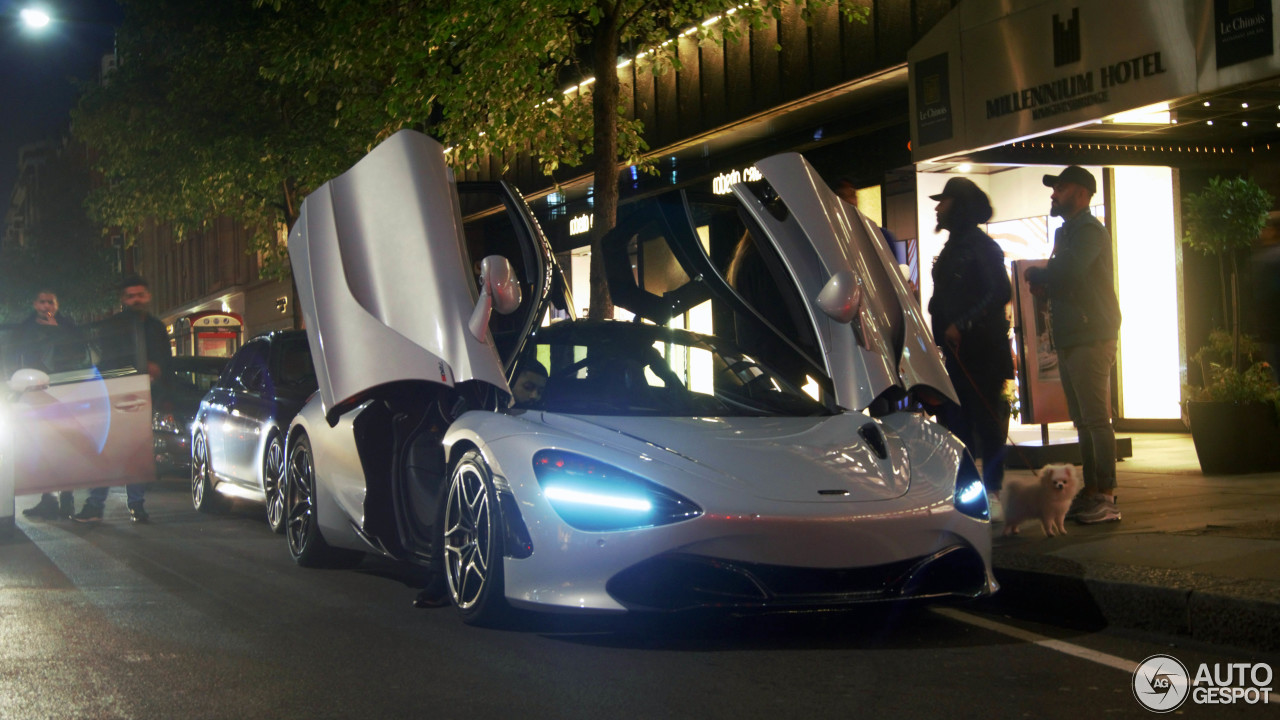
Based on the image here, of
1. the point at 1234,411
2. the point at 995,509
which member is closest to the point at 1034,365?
the point at 1234,411

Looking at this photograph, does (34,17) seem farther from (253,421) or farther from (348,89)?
(253,421)

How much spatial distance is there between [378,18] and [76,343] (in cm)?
451

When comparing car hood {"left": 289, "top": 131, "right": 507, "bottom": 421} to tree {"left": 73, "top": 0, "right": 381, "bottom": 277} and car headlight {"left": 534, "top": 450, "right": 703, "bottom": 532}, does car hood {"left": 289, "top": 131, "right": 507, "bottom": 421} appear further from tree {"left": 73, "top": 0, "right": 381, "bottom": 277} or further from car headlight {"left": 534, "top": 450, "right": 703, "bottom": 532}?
tree {"left": 73, "top": 0, "right": 381, "bottom": 277}

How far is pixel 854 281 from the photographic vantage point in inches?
216

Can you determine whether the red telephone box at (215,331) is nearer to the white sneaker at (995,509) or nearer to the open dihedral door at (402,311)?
the white sneaker at (995,509)

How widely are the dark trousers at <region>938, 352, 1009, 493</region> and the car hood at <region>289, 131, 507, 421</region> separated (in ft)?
9.23

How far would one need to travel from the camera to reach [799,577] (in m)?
4.43

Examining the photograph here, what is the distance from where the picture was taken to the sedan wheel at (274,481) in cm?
810

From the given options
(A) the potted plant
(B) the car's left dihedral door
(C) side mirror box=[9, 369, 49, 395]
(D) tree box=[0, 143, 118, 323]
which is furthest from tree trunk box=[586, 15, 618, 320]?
(D) tree box=[0, 143, 118, 323]

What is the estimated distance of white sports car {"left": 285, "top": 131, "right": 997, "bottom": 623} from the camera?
4.46 meters

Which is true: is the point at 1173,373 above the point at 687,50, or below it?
below

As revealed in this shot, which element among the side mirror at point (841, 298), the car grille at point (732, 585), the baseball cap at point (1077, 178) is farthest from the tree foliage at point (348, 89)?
the car grille at point (732, 585)

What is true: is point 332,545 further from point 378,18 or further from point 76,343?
point 378,18

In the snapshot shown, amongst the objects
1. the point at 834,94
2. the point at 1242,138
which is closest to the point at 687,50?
the point at 834,94
